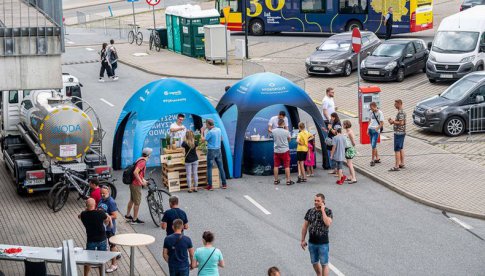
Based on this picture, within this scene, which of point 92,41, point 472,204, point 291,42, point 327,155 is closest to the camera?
point 472,204

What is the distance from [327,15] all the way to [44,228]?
29.0 m

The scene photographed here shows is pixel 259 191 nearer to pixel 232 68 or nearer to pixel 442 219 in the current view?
pixel 442 219

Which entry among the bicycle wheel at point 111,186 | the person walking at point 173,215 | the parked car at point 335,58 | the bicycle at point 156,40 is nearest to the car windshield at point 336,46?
the parked car at point 335,58

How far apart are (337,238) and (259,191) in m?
4.21

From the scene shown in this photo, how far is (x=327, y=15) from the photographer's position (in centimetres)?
4862

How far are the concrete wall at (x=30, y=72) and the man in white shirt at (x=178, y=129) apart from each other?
18.5 ft

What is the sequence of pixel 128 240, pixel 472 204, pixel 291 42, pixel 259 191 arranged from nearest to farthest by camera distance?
pixel 128 240 < pixel 472 204 < pixel 259 191 < pixel 291 42

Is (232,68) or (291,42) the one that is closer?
(232,68)

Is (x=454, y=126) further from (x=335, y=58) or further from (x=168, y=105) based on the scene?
(x=335, y=58)

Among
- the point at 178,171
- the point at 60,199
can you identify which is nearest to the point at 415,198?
the point at 178,171

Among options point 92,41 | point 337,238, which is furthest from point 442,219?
point 92,41

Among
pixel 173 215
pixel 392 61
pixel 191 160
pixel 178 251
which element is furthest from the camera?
pixel 392 61

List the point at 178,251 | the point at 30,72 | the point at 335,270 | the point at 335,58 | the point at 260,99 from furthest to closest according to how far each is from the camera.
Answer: the point at 335,58 < the point at 260,99 < the point at 30,72 < the point at 335,270 < the point at 178,251

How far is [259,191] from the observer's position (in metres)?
24.4
